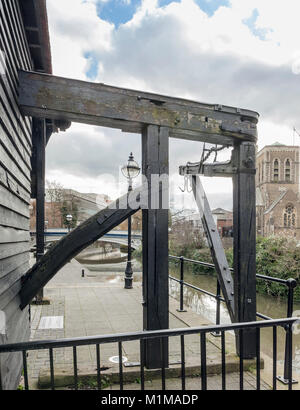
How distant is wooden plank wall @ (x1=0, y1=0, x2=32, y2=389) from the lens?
2.28 m

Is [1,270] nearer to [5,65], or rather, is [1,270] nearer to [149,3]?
[5,65]

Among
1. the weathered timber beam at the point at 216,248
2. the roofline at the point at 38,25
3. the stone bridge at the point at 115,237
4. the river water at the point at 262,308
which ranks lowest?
the river water at the point at 262,308

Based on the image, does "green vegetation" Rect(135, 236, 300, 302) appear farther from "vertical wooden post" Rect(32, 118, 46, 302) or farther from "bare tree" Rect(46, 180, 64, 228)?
"bare tree" Rect(46, 180, 64, 228)

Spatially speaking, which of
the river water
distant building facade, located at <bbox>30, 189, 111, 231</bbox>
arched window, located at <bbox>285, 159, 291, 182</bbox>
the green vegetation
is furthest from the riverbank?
arched window, located at <bbox>285, 159, 291, 182</bbox>

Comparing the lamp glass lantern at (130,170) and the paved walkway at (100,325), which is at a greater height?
the lamp glass lantern at (130,170)

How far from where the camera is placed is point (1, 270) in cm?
235

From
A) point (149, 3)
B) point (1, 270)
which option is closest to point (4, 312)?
point (1, 270)

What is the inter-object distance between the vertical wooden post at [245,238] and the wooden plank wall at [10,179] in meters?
2.43

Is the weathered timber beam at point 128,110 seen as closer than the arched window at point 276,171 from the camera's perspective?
Yes

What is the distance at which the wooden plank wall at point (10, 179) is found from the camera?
2.28 m

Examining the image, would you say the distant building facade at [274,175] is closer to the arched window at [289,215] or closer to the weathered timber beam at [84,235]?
the arched window at [289,215]

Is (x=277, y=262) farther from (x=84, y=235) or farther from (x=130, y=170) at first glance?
(x=84, y=235)

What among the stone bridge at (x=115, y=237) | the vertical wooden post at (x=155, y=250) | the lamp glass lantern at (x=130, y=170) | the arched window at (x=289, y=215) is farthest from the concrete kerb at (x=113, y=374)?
the arched window at (x=289, y=215)

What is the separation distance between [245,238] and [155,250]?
1.15m
